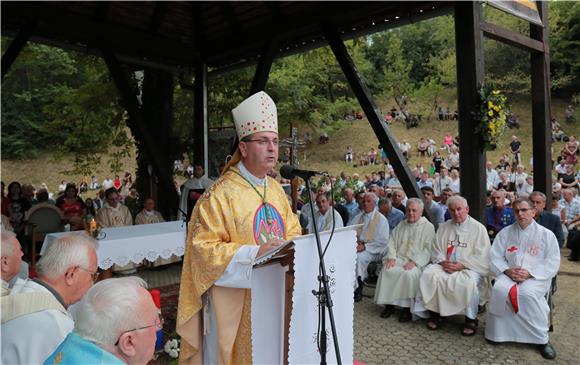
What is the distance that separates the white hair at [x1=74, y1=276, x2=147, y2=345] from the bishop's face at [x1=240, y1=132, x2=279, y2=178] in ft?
4.49

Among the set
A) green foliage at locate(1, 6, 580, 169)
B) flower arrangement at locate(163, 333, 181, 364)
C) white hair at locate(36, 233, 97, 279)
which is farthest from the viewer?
green foliage at locate(1, 6, 580, 169)

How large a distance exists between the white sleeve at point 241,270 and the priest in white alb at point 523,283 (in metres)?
3.23

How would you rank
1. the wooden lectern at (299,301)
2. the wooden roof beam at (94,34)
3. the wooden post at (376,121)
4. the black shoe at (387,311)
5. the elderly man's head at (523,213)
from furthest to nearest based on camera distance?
the wooden roof beam at (94,34) → the wooden post at (376,121) → the black shoe at (387,311) → the elderly man's head at (523,213) → the wooden lectern at (299,301)

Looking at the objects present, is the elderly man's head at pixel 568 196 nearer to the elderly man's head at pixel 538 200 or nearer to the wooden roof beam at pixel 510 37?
the wooden roof beam at pixel 510 37

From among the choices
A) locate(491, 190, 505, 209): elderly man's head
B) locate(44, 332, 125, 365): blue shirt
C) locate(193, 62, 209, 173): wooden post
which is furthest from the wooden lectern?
locate(193, 62, 209, 173): wooden post

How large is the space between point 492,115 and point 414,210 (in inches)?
57.2

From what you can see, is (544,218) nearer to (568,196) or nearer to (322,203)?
(322,203)

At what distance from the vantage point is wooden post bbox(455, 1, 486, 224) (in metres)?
5.50

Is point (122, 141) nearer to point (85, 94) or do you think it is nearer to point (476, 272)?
point (85, 94)

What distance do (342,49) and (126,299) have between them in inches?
237

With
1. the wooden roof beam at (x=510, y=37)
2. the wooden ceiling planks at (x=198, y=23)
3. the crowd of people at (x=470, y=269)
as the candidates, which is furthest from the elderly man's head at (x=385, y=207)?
the wooden roof beam at (x=510, y=37)

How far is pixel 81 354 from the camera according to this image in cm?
123

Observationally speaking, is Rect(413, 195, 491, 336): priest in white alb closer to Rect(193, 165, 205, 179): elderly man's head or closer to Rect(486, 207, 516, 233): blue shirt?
Rect(486, 207, 516, 233): blue shirt

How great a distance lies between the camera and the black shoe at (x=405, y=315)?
5.20 m
